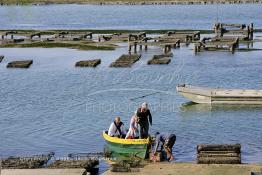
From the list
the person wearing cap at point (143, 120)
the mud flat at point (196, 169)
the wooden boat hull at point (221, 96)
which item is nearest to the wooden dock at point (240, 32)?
the wooden boat hull at point (221, 96)

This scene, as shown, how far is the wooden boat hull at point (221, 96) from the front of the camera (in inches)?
1667

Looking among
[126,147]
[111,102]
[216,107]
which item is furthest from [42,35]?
[126,147]

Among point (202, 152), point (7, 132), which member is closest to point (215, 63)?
point (7, 132)

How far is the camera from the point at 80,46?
251 ft

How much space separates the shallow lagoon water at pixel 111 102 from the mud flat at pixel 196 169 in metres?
3.82

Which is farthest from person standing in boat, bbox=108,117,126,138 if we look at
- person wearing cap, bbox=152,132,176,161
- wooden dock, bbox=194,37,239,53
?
wooden dock, bbox=194,37,239,53

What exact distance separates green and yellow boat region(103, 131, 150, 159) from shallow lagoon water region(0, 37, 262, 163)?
2.42m

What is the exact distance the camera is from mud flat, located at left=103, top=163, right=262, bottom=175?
2678 cm

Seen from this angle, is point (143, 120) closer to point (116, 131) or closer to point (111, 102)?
point (116, 131)

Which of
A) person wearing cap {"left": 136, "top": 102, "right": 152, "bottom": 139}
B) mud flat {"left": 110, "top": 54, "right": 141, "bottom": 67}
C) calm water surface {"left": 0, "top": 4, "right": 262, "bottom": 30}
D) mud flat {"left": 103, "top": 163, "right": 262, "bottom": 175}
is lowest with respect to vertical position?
calm water surface {"left": 0, "top": 4, "right": 262, "bottom": 30}

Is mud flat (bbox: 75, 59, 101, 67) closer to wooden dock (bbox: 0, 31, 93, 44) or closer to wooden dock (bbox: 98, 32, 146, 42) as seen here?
wooden dock (bbox: 98, 32, 146, 42)

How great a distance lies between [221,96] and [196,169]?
15888 millimetres

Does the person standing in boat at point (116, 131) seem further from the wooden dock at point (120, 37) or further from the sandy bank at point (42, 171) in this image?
the wooden dock at point (120, 37)

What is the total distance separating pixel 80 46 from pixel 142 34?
783 centimetres
